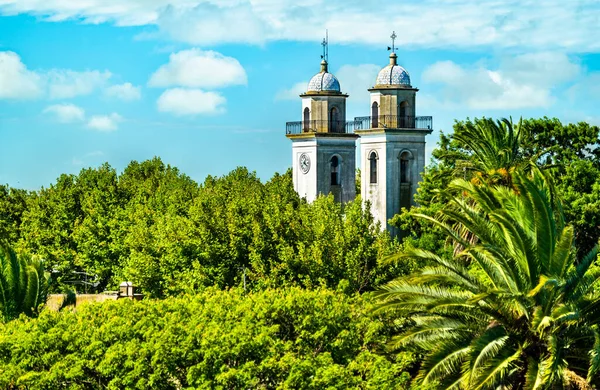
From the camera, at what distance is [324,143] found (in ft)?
239

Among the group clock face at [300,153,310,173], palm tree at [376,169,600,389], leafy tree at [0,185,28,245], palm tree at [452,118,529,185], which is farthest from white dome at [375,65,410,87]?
palm tree at [376,169,600,389]

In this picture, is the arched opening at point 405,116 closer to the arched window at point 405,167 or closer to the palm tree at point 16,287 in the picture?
the arched window at point 405,167

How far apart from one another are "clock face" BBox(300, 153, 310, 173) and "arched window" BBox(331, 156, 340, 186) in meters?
1.63

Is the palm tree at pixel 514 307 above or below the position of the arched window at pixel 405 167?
below

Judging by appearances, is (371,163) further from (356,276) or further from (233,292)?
→ (233,292)

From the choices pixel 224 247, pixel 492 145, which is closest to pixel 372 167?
pixel 224 247

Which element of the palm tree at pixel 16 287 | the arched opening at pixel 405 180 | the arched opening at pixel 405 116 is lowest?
the palm tree at pixel 16 287

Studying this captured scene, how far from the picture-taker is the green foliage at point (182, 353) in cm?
2597

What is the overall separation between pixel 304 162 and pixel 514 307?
50.0 meters

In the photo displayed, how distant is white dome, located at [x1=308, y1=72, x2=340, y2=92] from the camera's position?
72.5m

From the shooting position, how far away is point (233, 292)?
32094 millimetres

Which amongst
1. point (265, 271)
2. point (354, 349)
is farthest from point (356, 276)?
point (354, 349)

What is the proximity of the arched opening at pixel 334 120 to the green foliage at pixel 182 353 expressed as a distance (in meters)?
44.5

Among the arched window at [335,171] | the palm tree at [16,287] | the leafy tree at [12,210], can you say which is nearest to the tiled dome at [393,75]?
the arched window at [335,171]
